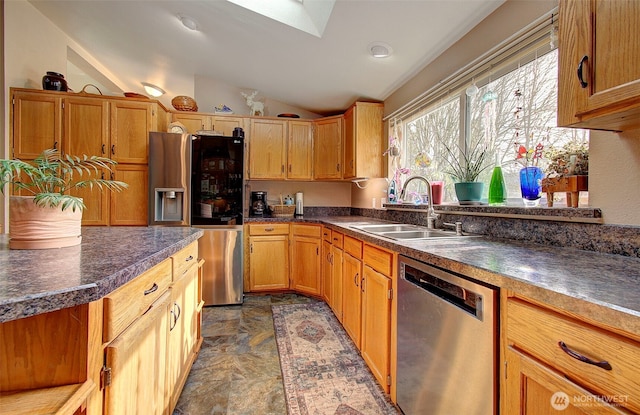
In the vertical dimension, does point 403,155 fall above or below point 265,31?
below

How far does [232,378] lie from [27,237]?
4.34 feet

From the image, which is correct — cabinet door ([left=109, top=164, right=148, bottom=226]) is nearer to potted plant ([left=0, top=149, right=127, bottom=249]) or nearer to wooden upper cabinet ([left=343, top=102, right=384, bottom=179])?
potted plant ([left=0, top=149, right=127, bottom=249])

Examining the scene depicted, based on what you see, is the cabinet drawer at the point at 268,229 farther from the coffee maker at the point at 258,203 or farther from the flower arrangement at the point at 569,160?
the flower arrangement at the point at 569,160

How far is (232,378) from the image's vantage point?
1728 millimetres

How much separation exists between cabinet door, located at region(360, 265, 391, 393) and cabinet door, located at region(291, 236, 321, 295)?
4.25ft

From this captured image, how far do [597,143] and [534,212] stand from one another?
0.36m

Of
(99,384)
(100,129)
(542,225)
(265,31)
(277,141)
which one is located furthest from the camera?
(277,141)

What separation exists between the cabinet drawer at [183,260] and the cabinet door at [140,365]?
17cm

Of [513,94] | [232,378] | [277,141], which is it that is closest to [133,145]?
[277,141]

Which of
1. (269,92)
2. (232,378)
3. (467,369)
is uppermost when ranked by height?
(269,92)

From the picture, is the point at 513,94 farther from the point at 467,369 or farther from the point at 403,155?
the point at 467,369

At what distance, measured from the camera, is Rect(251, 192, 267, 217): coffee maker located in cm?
355

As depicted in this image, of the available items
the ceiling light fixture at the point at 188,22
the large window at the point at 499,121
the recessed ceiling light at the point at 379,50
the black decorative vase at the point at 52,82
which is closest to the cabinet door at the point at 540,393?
the large window at the point at 499,121

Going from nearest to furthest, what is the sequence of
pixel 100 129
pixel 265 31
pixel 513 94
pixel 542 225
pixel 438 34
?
pixel 542 225, pixel 513 94, pixel 438 34, pixel 265 31, pixel 100 129
